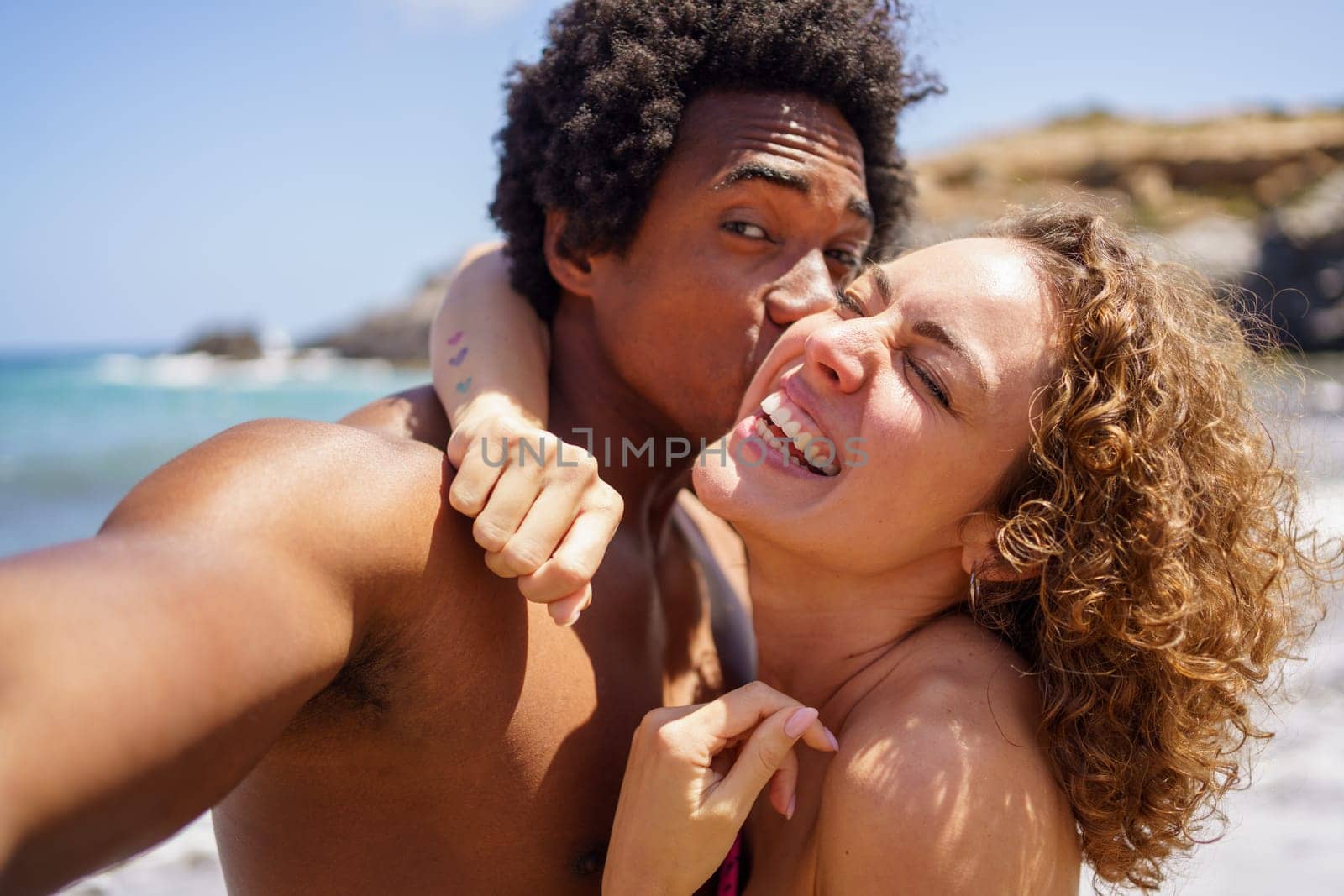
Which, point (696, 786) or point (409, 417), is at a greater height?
point (409, 417)

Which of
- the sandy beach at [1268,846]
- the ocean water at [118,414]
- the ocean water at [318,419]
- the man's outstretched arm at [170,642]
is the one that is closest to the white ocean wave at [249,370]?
the ocean water at [118,414]

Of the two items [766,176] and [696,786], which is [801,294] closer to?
[766,176]

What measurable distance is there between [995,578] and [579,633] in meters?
0.90

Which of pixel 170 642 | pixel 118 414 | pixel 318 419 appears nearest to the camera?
pixel 170 642

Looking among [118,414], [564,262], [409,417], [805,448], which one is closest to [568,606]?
[805,448]

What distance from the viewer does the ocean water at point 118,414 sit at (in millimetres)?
11914

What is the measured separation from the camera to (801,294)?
8.33 ft

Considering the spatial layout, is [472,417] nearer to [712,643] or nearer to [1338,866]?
[712,643]

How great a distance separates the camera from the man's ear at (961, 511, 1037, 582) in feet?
6.82

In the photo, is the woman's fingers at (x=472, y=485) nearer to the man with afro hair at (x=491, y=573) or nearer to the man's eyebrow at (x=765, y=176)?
the man with afro hair at (x=491, y=573)

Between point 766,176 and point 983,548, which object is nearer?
point 983,548

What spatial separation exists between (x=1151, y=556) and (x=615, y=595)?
1192 millimetres

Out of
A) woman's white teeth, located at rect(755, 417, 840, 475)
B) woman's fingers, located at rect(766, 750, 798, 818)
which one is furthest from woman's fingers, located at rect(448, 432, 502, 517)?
woman's fingers, located at rect(766, 750, 798, 818)

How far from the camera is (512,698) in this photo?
1.99 meters
